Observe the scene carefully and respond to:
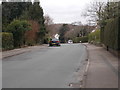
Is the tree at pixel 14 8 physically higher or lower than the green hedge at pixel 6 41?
higher

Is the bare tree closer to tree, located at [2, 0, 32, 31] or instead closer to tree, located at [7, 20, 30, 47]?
tree, located at [2, 0, 32, 31]

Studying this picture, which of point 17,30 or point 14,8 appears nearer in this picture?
point 17,30

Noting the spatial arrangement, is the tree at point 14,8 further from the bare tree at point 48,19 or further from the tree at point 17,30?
the bare tree at point 48,19

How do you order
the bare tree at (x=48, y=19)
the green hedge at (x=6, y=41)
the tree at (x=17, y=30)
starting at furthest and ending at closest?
the bare tree at (x=48, y=19) < the tree at (x=17, y=30) < the green hedge at (x=6, y=41)

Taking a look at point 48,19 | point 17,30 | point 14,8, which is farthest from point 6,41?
point 48,19

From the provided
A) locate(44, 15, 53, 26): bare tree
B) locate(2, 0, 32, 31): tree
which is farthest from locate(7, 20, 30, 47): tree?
locate(44, 15, 53, 26): bare tree

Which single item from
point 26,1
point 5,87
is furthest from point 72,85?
point 26,1

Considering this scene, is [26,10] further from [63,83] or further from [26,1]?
[63,83]

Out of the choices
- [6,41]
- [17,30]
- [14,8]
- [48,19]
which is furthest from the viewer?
[48,19]

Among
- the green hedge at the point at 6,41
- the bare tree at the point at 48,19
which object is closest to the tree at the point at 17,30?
the green hedge at the point at 6,41

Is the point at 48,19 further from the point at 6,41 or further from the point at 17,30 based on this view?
the point at 6,41

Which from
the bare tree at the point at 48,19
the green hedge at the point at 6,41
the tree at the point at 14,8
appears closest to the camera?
the green hedge at the point at 6,41

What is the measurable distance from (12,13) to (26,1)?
5.78 meters

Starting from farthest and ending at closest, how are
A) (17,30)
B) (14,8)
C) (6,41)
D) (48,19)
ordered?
(48,19)
(14,8)
(17,30)
(6,41)
